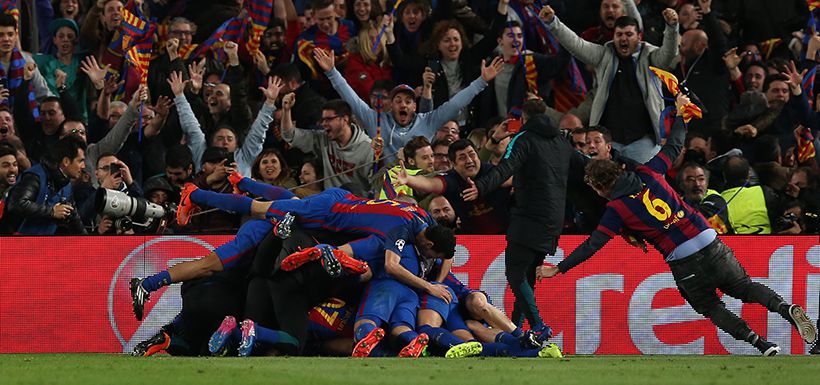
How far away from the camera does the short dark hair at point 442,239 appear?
12211mm

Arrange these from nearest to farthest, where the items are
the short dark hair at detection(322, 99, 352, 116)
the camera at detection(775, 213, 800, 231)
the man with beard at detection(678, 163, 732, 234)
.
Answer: the man with beard at detection(678, 163, 732, 234) → the camera at detection(775, 213, 800, 231) → the short dark hair at detection(322, 99, 352, 116)

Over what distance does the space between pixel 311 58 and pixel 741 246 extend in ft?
17.9

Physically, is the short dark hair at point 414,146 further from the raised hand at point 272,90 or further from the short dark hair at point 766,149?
the short dark hair at point 766,149

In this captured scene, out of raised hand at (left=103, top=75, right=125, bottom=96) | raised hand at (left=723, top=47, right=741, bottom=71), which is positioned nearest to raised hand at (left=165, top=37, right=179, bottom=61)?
raised hand at (left=103, top=75, right=125, bottom=96)

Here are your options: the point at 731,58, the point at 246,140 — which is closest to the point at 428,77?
the point at 246,140

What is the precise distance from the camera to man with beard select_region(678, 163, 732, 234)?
1415cm

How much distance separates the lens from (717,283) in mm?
12383

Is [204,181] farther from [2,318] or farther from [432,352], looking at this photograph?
[432,352]

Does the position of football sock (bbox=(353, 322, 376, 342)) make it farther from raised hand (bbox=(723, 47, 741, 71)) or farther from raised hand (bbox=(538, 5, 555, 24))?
raised hand (bbox=(723, 47, 741, 71))

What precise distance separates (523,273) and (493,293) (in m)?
1.07

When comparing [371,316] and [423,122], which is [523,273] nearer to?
[371,316]

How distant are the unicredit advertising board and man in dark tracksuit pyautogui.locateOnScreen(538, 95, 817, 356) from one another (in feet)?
4.92

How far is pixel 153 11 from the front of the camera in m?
17.8

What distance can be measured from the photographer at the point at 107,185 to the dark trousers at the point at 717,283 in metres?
5.51
